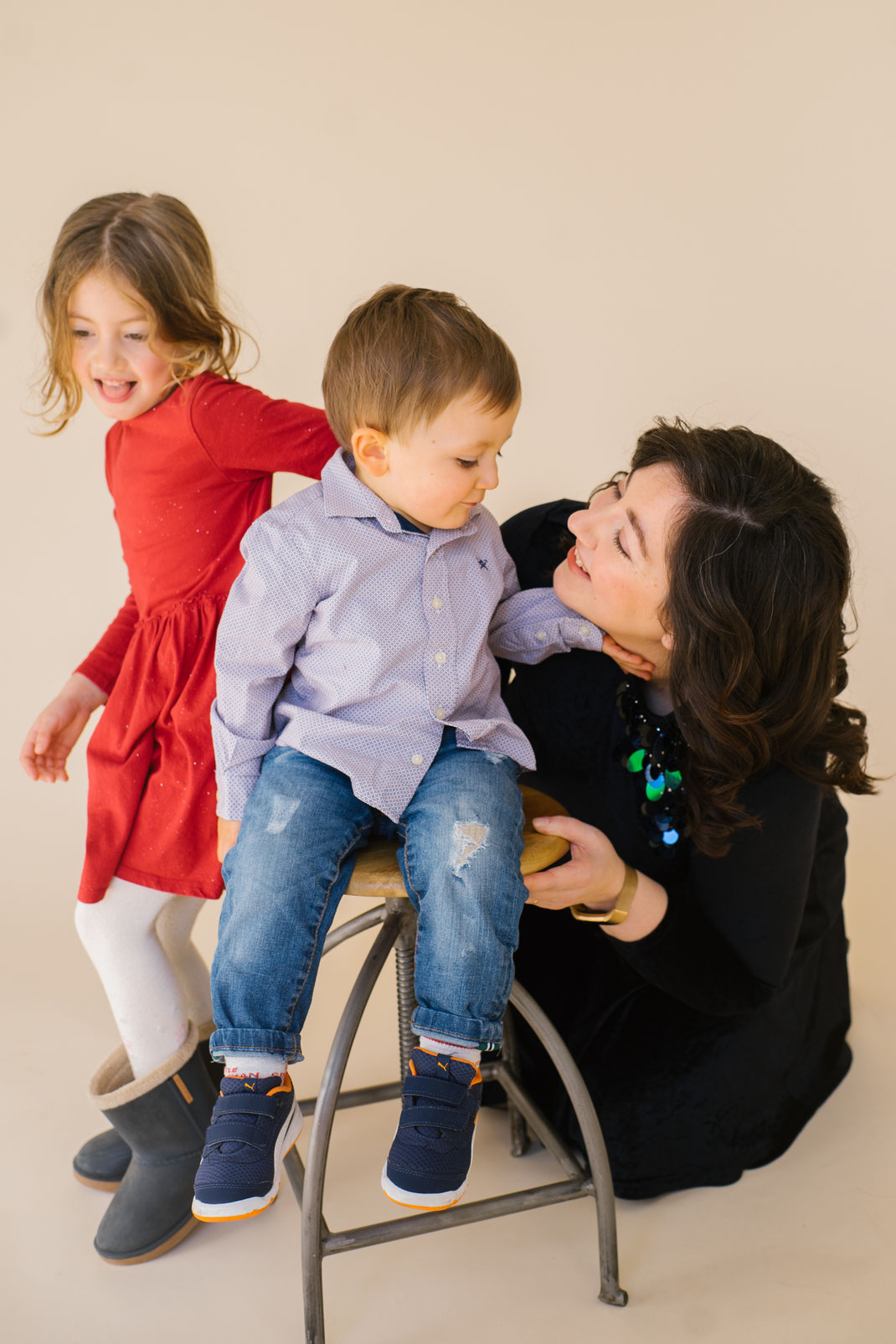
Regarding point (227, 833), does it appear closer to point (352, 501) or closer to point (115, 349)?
point (352, 501)

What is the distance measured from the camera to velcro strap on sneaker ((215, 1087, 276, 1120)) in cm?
133

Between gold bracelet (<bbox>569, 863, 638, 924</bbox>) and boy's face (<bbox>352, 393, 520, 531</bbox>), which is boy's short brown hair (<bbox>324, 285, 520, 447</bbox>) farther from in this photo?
gold bracelet (<bbox>569, 863, 638, 924</bbox>)

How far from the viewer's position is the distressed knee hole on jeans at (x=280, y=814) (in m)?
1.41

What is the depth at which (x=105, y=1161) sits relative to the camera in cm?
204

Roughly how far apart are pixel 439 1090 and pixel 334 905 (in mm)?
252

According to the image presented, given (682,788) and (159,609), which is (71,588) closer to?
(159,609)

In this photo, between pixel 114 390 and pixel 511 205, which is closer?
pixel 114 390

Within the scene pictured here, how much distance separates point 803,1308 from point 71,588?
2.10m

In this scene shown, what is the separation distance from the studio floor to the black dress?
9 cm

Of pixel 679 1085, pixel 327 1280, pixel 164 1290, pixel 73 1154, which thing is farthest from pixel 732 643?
pixel 73 1154

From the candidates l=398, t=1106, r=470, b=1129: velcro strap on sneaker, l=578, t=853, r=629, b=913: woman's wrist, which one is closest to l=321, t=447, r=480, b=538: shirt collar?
l=578, t=853, r=629, b=913: woman's wrist

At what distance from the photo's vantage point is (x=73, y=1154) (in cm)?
211

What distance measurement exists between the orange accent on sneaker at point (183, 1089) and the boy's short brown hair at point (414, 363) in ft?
3.35

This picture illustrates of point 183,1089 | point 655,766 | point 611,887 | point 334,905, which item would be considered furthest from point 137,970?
point 655,766
